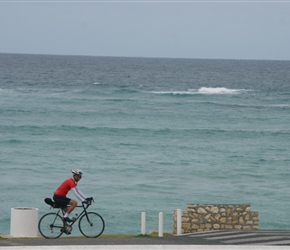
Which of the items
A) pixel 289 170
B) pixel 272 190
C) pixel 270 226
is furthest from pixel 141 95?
pixel 270 226

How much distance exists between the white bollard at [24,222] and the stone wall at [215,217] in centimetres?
428

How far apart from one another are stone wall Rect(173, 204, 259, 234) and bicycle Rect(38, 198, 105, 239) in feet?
9.99

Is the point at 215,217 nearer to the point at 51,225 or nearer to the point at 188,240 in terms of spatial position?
the point at 188,240

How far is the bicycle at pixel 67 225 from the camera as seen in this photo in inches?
836

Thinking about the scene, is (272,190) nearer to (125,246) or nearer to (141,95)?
(125,246)

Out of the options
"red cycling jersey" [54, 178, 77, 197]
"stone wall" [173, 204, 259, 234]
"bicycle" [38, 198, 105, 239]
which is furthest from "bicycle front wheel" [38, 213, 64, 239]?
"stone wall" [173, 204, 259, 234]

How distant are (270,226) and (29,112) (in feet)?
143

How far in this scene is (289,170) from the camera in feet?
154

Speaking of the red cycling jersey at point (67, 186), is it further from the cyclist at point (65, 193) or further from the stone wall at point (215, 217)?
the stone wall at point (215, 217)

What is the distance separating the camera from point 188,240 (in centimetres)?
2070

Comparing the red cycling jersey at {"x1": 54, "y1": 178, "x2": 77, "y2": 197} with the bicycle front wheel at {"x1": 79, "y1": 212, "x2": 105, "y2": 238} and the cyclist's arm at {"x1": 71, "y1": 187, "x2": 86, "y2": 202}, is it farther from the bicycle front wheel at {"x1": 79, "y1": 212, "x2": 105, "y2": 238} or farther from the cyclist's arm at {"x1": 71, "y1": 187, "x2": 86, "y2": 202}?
the bicycle front wheel at {"x1": 79, "y1": 212, "x2": 105, "y2": 238}

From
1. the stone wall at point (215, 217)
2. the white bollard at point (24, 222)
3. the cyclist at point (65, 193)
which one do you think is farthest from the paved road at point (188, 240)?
the stone wall at point (215, 217)

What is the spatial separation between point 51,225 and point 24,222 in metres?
0.71

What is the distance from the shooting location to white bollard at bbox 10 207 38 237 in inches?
843
